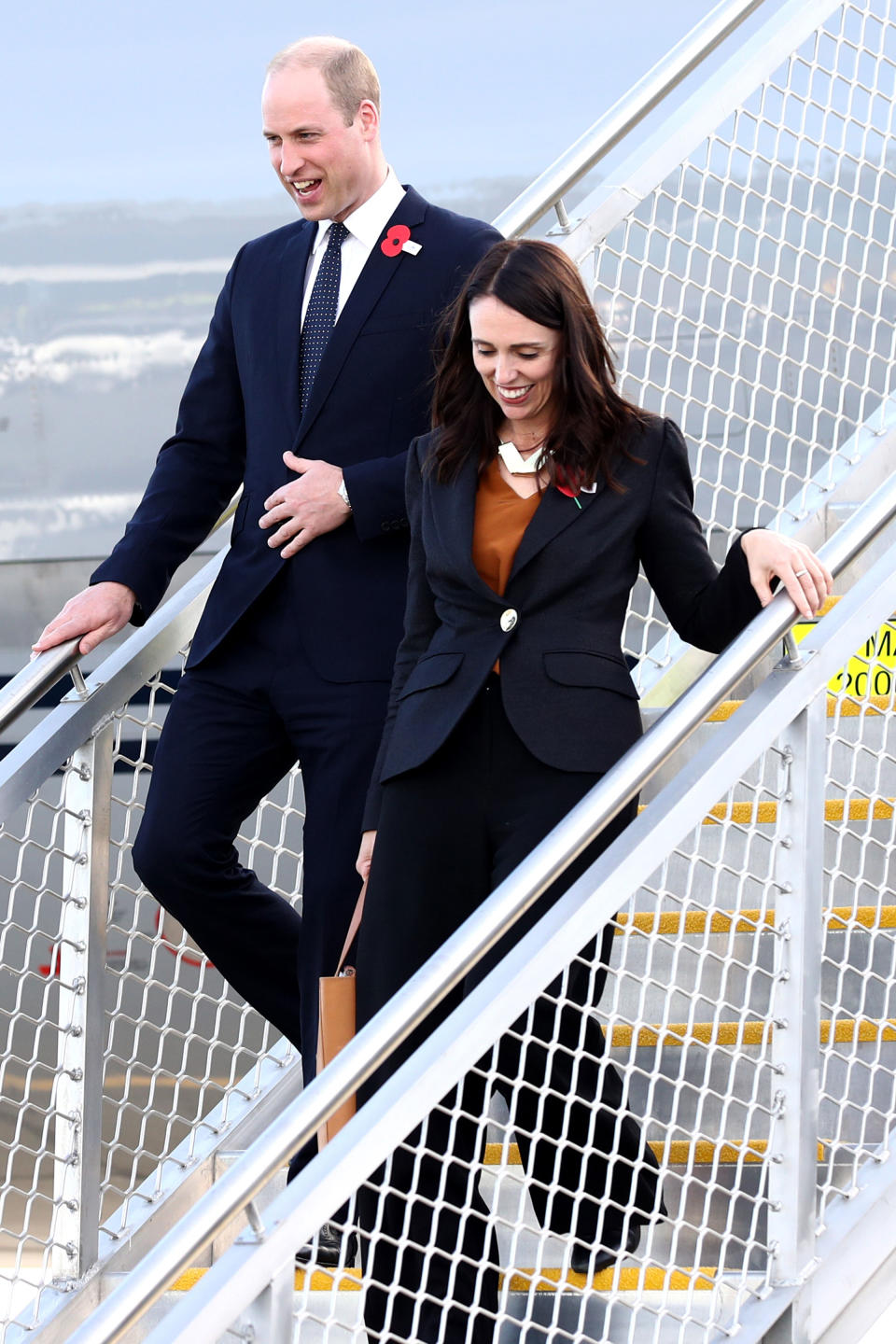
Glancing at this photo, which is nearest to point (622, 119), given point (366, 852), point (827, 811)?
point (827, 811)

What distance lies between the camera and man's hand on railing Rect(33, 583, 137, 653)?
238cm

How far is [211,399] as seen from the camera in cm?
251

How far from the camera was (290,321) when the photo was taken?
7.81 feet

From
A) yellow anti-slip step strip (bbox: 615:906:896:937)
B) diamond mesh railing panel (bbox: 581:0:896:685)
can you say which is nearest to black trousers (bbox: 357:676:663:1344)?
yellow anti-slip step strip (bbox: 615:906:896:937)

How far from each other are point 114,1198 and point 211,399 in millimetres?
3268

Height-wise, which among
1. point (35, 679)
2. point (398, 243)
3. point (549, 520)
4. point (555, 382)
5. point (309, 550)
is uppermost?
point (398, 243)

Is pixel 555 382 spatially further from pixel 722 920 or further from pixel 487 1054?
pixel 722 920

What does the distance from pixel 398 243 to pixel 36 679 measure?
2.74ft

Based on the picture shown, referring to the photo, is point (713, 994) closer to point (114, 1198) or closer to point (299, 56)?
point (299, 56)

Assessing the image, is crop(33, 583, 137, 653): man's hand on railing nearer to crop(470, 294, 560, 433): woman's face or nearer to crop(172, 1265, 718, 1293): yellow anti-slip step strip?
crop(470, 294, 560, 433): woman's face

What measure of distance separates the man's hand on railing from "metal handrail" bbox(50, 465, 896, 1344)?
37.7 inches

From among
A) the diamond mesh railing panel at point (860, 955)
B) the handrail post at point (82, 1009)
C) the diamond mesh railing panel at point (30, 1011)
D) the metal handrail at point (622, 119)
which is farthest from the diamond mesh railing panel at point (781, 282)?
the diamond mesh railing panel at point (30, 1011)

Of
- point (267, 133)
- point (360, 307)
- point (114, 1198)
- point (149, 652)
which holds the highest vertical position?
point (267, 133)

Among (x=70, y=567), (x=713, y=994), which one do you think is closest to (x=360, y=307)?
(x=713, y=994)
